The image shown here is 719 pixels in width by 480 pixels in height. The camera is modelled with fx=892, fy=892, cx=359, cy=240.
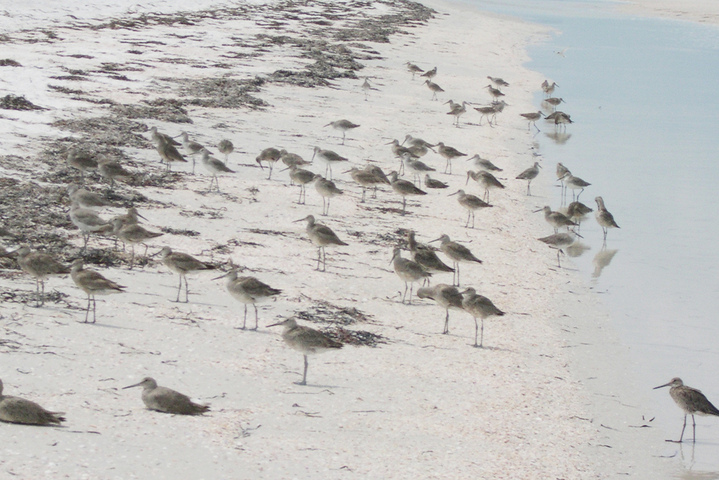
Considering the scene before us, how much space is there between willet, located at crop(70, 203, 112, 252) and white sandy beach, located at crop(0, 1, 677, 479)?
332 millimetres

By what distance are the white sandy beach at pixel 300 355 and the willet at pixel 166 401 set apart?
0.11 m

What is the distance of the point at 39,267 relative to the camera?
8.23 meters

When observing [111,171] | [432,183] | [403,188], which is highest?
[111,171]

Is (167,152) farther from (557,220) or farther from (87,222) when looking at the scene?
(557,220)

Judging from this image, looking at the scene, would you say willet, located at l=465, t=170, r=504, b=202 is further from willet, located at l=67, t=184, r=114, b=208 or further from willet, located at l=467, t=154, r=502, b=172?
willet, located at l=67, t=184, r=114, b=208

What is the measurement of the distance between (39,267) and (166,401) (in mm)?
2540

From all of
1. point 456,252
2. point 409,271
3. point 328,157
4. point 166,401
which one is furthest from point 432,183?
point 166,401

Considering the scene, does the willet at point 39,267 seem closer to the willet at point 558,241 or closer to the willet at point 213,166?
the willet at point 213,166

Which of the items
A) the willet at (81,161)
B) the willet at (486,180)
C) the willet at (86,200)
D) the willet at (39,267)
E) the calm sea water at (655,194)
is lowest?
the calm sea water at (655,194)

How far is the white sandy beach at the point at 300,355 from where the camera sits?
6270 millimetres

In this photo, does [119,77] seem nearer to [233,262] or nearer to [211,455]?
[233,262]

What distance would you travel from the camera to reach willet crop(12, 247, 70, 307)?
8234 mm

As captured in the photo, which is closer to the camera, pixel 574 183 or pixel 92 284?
pixel 92 284

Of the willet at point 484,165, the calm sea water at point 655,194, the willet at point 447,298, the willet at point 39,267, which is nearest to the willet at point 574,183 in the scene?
the calm sea water at point 655,194
